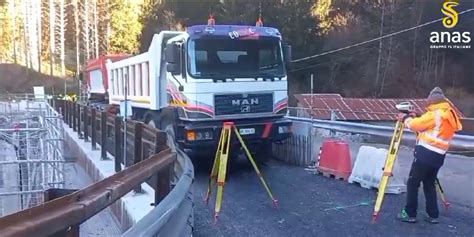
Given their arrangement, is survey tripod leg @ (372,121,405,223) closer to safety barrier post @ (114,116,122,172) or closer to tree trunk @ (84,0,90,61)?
safety barrier post @ (114,116,122,172)

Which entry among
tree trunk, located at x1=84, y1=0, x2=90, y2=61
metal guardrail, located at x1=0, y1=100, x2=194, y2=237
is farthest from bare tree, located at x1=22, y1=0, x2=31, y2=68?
metal guardrail, located at x1=0, y1=100, x2=194, y2=237

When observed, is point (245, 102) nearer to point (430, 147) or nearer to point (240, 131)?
point (240, 131)

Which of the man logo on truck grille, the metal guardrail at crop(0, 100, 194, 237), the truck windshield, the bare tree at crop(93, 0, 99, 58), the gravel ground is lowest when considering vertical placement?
the gravel ground

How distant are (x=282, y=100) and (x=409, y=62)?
3664cm

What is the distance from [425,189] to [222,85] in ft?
15.4

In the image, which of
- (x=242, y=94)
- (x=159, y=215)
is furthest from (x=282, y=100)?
(x=159, y=215)

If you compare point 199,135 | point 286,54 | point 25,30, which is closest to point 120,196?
point 199,135

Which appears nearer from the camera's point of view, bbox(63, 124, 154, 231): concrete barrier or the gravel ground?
bbox(63, 124, 154, 231): concrete barrier

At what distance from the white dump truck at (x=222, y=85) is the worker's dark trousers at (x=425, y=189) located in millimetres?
4412

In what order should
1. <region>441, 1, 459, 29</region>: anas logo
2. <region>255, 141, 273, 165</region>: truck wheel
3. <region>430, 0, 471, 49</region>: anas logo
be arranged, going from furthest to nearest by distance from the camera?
<region>430, 0, 471, 49</region>: anas logo
<region>441, 1, 459, 29</region>: anas logo
<region>255, 141, 273, 165</region>: truck wheel

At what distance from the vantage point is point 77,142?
50.4 ft

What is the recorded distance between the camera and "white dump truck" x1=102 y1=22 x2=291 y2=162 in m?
10.5

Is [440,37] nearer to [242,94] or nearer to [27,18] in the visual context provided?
[242,94]

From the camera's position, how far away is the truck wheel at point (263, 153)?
11.8 metres
